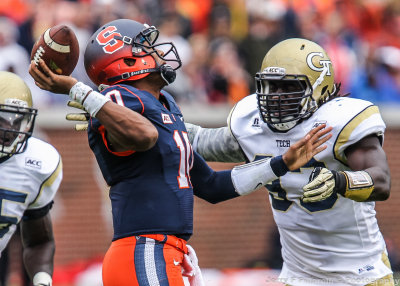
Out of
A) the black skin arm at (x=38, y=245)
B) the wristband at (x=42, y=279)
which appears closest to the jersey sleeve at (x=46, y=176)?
the black skin arm at (x=38, y=245)

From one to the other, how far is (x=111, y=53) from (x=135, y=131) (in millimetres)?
527

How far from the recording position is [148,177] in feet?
12.0

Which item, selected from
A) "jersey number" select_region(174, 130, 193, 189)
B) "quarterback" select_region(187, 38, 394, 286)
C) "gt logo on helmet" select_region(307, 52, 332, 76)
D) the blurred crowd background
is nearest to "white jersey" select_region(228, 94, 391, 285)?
"quarterback" select_region(187, 38, 394, 286)

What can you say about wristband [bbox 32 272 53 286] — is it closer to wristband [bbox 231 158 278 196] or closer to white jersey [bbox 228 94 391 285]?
wristband [bbox 231 158 278 196]

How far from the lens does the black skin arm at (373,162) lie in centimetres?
384

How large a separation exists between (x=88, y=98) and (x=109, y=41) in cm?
46

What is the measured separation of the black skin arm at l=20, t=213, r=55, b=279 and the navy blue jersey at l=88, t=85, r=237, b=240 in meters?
0.93

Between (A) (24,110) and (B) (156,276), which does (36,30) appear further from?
(B) (156,276)

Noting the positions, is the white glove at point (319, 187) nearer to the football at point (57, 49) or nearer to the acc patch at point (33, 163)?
the football at point (57, 49)

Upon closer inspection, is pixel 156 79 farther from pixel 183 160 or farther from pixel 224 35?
pixel 224 35

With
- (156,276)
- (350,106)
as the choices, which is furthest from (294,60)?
(156,276)

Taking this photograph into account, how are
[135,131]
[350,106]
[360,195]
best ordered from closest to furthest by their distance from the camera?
1. [135,131]
2. [360,195]
3. [350,106]

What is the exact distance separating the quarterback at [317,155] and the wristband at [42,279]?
1.28m

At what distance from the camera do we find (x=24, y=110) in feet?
14.1
